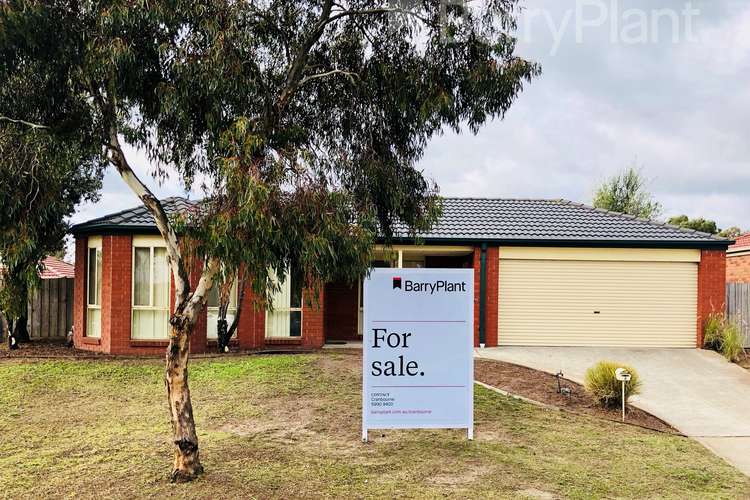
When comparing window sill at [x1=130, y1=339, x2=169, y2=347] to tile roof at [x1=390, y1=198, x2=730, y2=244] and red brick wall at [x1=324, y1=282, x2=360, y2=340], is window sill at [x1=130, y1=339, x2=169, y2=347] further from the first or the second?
tile roof at [x1=390, y1=198, x2=730, y2=244]

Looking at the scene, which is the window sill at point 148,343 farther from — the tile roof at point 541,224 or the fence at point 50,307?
the tile roof at point 541,224

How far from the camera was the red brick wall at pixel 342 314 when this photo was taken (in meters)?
17.0

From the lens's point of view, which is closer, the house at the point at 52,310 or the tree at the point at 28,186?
the tree at the point at 28,186

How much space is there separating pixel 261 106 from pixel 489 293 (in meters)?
10.0

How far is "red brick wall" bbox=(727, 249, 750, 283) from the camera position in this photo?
797 inches

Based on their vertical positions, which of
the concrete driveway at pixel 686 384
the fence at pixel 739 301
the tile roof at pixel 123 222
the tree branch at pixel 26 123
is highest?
the tree branch at pixel 26 123

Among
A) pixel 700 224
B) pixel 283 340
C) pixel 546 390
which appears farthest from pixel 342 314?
pixel 700 224

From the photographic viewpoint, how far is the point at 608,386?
934cm

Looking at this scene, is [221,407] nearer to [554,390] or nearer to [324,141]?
[324,141]

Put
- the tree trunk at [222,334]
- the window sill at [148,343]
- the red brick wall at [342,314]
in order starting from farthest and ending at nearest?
1. the red brick wall at [342,314]
2. the window sill at [148,343]
3. the tree trunk at [222,334]

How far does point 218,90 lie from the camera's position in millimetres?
5559

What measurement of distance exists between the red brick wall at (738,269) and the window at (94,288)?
20.3m

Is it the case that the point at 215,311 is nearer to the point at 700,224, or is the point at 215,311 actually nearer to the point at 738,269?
the point at 738,269

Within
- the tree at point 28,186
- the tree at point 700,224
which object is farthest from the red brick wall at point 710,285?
the tree at point 700,224
